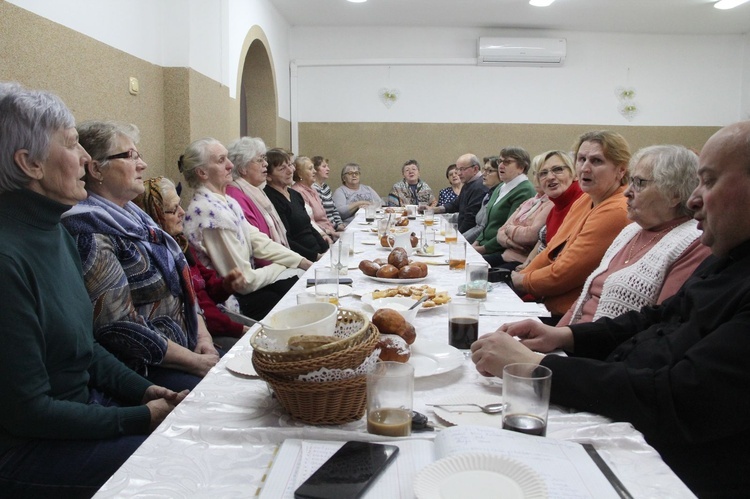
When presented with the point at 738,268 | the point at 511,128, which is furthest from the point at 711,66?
the point at 738,268

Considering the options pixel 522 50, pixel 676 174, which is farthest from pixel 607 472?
pixel 522 50

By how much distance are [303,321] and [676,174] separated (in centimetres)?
138

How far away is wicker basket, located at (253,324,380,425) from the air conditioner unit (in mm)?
7775

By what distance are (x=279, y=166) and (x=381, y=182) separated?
4519mm

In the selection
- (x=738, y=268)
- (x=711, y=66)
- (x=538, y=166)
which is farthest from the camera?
(x=711, y=66)

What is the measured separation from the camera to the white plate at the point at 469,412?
1.07m

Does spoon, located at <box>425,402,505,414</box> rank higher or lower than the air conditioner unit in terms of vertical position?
lower

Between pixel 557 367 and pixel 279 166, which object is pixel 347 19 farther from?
pixel 557 367

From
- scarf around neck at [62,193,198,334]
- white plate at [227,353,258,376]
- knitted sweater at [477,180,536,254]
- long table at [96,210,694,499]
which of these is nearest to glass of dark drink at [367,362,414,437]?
long table at [96,210,694,499]

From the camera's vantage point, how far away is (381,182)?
880 cm

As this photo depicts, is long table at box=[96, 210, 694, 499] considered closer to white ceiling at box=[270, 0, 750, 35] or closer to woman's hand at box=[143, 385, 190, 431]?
woman's hand at box=[143, 385, 190, 431]

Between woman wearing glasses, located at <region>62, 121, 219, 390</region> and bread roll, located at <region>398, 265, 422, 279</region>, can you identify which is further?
bread roll, located at <region>398, 265, 422, 279</region>

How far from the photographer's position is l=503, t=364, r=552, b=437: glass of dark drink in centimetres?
100

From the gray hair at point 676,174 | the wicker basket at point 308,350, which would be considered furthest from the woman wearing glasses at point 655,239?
the wicker basket at point 308,350
